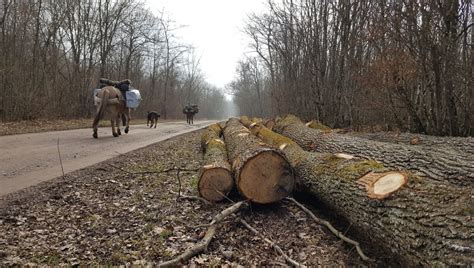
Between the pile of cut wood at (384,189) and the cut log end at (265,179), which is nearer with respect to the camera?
the pile of cut wood at (384,189)

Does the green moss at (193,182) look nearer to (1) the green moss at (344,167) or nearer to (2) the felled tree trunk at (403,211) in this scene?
(1) the green moss at (344,167)

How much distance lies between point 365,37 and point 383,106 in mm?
2591

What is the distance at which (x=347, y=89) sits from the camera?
48.8ft

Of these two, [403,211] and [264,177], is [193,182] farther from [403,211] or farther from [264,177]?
[403,211]

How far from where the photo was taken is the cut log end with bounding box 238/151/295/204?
4984 mm

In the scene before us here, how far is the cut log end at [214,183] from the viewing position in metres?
5.45

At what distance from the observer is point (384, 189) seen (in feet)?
12.0

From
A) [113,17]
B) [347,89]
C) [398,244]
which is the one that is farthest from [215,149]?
[113,17]

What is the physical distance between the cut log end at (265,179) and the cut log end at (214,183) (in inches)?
18.2

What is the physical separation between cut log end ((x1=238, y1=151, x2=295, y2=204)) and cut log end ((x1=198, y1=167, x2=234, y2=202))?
46cm

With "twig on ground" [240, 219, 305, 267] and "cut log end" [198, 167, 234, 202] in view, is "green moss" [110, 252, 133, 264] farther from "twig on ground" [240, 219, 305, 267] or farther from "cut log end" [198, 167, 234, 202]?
"cut log end" [198, 167, 234, 202]

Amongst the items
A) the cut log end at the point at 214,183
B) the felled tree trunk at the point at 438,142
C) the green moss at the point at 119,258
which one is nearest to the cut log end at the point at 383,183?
the felled tree trunk at the point at 438,142

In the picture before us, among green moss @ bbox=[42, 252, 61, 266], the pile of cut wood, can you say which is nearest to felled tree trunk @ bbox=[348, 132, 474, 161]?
the pile of cut wood

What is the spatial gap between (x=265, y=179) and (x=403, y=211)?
2.13 metres
